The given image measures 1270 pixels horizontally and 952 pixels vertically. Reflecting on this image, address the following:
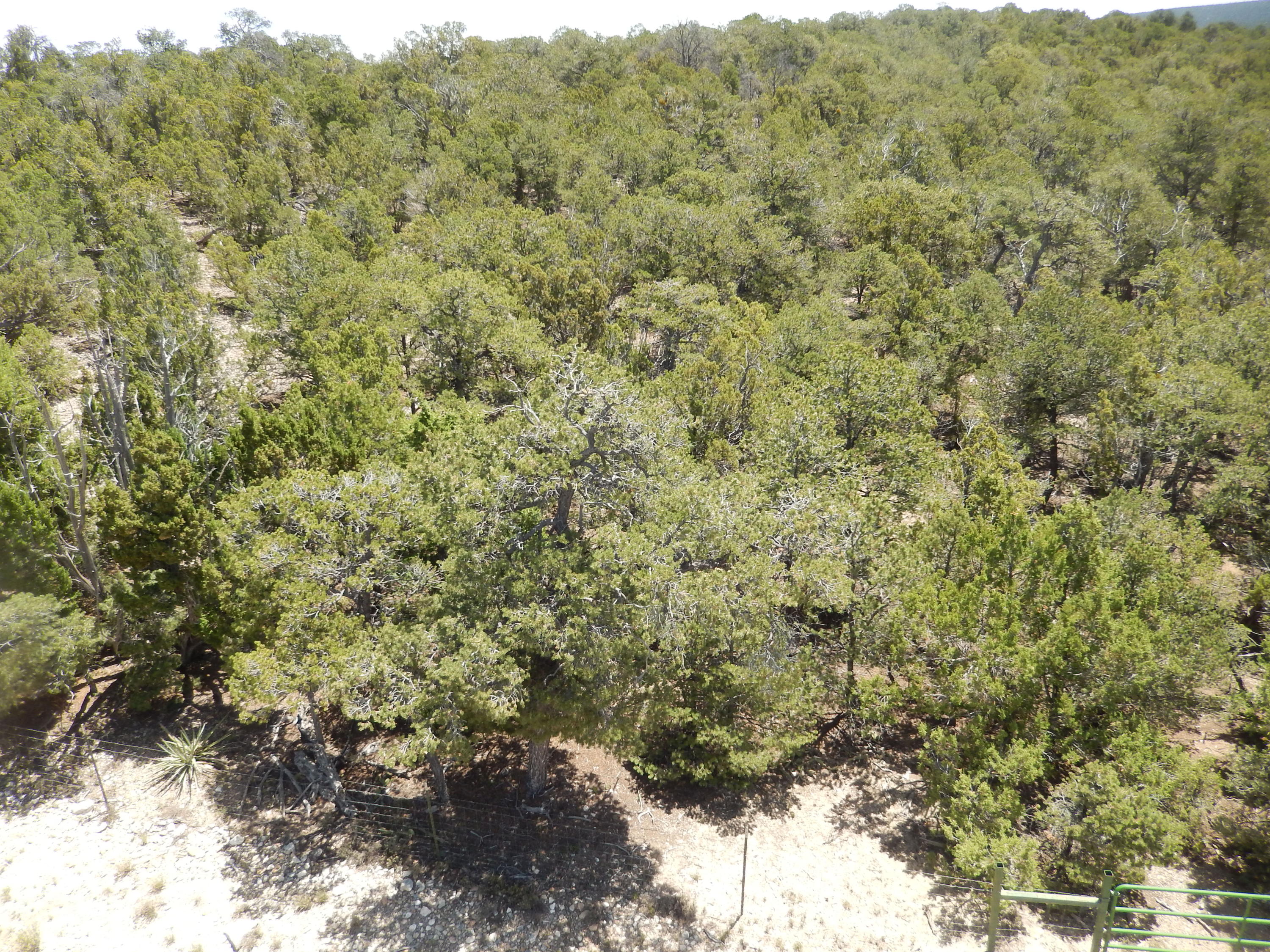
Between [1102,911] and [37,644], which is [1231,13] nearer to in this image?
[1102,911]

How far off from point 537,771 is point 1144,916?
16.2 meters

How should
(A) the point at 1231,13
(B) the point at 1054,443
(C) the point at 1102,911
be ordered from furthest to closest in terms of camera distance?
(A) the point at 1231,13
(B) the point at 1054,443
(C) the point at 1102,911

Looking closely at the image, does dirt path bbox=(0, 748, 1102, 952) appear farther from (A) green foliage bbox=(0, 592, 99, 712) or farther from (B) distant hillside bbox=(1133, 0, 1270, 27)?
(B) distant hillside bbox=(1133, 0, 1270, 27)

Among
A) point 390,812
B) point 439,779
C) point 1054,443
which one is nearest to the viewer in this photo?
point 439,779

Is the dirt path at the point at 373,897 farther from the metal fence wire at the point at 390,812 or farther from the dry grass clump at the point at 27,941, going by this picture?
the metal fence wire at the point at 390,812

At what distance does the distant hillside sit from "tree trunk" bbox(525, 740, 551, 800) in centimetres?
10533

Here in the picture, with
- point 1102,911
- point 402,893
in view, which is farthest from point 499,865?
point 1102,911

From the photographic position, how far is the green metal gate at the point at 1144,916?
26.6ft

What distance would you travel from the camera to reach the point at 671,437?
1695 cm

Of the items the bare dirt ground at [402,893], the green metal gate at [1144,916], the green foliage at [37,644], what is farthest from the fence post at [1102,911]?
the green foliage at [37,644]

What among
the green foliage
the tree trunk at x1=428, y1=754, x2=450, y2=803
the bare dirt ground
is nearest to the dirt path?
the bare dirt ground

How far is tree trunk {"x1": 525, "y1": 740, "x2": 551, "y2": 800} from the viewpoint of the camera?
18.6 metres

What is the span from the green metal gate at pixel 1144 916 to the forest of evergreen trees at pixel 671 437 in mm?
1568

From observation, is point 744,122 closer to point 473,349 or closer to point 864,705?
point 473,349
